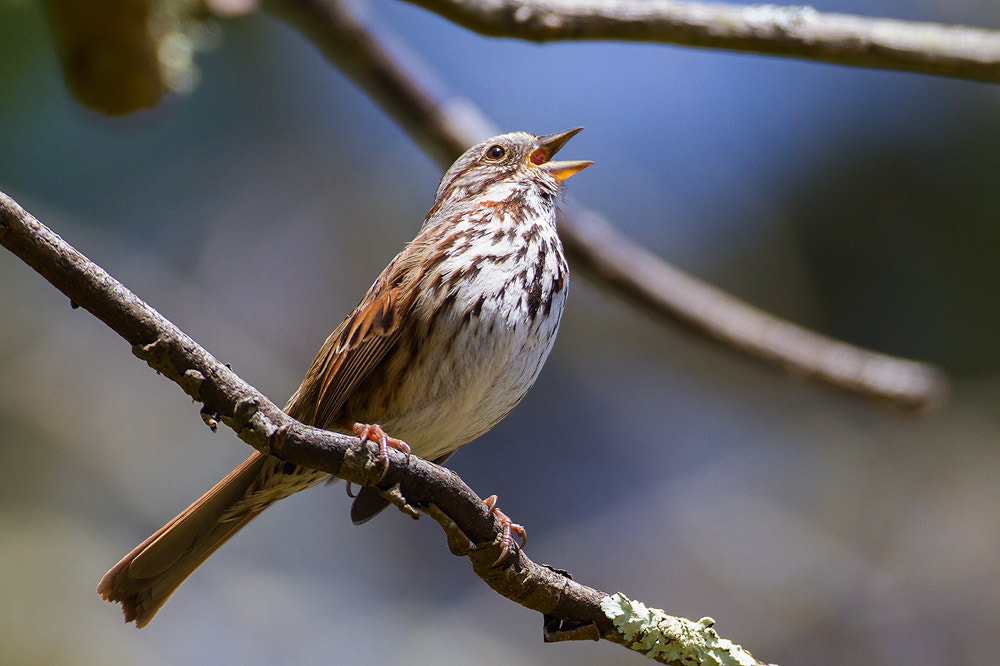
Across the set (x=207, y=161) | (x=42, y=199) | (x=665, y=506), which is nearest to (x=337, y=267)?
(x=207, y=161)

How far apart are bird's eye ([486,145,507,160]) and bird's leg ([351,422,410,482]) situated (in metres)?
1.39

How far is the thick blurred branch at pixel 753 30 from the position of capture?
282 cm

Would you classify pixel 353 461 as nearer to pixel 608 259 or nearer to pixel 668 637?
pixel 668 637

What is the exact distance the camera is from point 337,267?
27.8ft

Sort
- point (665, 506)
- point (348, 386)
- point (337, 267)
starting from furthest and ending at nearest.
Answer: point (337, 267), point (665, 506), point (348, 386)

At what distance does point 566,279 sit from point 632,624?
120 centimetres

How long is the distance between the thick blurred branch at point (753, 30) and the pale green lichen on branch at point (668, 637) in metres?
1.76

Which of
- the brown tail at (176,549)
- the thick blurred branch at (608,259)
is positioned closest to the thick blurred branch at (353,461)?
the brown tail at (176,549)

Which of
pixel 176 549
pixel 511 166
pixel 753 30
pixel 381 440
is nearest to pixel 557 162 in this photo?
pixel 511 166

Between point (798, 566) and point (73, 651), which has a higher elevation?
point (798, 566)

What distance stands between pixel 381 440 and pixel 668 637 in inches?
32.1

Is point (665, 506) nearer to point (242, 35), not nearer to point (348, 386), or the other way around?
point (348, 386)

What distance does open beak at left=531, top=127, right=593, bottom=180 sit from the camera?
3511 millimetres

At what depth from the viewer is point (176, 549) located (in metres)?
2.89
